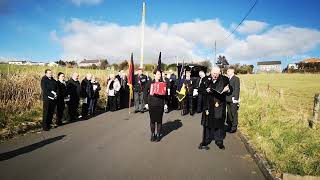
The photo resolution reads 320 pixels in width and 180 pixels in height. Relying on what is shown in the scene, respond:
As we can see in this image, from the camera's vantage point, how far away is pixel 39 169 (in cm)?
662

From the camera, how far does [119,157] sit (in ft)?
25.0

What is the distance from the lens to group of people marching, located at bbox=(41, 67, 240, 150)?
8.64m

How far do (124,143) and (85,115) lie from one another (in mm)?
6364

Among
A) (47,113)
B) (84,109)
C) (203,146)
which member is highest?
(47,113)

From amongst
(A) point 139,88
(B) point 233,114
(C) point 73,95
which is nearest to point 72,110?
(C) point 73,95

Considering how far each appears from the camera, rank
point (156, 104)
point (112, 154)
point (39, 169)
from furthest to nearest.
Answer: point (156, 104), point (112, 154), point (39, 169)

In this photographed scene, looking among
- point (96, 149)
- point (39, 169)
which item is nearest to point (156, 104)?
point (96, 149)

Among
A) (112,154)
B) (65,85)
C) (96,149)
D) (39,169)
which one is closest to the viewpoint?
(39,169)

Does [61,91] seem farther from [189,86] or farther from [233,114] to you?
[233,114]

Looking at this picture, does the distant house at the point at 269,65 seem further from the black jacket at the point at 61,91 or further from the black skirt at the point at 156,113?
the black skirt at the point at 156,113

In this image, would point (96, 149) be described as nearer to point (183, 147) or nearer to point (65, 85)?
point (183, 147)

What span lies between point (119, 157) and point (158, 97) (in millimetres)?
2705

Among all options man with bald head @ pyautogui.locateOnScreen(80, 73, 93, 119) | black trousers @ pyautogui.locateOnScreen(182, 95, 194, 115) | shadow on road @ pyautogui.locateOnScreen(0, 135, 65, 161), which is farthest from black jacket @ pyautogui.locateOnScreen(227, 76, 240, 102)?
man with bald head @ pyautogui.locateOnScreen(80, 73, 93, 119)

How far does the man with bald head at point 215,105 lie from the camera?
8.43 metres
